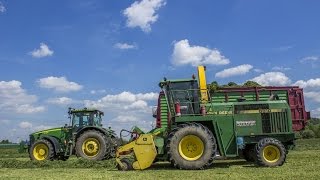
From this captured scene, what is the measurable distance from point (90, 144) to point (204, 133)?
752cm

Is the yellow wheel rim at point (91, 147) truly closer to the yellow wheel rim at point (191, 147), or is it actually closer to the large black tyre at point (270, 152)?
the yellow wheel rim at point (191, 147)

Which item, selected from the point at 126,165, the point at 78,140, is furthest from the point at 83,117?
the point at 126,165

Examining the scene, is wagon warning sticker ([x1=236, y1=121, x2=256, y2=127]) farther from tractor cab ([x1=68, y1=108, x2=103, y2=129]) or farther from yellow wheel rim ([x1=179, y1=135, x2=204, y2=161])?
tractor cab ([x1=68, y1=108, x2=103, y2=129])

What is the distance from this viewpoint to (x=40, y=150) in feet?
69.3

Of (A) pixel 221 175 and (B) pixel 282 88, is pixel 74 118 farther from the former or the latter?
(A) pixel 221 175

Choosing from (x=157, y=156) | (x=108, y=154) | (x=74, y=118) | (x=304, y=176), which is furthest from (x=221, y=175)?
(x=74, y=118)

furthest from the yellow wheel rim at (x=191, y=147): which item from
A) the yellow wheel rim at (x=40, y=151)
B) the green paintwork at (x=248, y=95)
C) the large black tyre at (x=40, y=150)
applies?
the yellow wheel rim at (x=40, y=151)

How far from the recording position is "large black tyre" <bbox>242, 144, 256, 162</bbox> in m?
15.7

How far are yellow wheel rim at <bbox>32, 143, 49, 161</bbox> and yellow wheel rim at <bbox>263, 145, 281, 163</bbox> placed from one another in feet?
35.0

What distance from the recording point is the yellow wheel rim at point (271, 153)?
14328mm

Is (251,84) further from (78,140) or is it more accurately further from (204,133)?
(78,140)

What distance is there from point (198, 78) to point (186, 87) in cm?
73

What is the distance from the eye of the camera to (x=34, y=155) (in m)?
21.0

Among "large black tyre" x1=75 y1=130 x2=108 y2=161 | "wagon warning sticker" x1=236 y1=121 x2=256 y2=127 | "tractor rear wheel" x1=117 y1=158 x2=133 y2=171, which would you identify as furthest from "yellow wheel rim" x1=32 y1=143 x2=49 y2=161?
"wagon warning sticker" x1=236 y1=121 x2=256 y2=127
